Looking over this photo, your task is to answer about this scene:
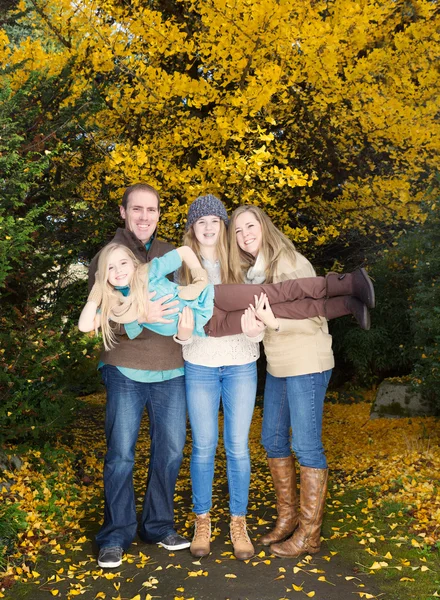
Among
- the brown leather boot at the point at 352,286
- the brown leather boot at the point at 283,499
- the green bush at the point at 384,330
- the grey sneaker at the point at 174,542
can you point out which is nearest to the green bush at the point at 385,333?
the green bush at the point at 384,330

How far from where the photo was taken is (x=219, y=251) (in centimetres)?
357

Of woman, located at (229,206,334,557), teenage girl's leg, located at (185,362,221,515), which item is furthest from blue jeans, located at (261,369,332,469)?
teenage girl's leg, located at (185,362,221,515)

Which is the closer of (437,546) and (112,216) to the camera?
(437,546)

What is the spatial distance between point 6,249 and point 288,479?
246cm

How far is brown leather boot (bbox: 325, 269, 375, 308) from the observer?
313 cm

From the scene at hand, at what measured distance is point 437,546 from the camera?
11.6 ft

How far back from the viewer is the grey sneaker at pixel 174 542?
356 cm

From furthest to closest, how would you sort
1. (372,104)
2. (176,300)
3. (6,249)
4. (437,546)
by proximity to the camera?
1. (372,104)
2. (6,249)
3. (437,546)
4. (176,300)

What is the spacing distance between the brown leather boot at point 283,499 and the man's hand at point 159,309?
119cm

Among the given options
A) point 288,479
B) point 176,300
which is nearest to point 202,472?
point 288,479

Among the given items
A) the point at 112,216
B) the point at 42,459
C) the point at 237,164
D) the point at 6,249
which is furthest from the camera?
the point at 112,216

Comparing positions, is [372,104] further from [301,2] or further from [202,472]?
[202,472]

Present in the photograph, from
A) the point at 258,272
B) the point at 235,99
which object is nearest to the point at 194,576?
the point at 258,272

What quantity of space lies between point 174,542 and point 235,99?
3.90 meters
